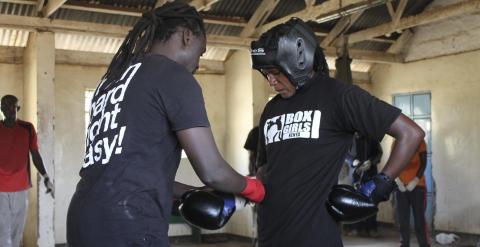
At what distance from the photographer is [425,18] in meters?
8.16

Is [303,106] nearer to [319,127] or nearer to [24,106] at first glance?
[319,127]

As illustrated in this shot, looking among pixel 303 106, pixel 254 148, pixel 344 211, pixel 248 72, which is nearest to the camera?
pixel 344 211

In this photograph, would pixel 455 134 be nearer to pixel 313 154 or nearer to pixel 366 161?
pixel 366 161

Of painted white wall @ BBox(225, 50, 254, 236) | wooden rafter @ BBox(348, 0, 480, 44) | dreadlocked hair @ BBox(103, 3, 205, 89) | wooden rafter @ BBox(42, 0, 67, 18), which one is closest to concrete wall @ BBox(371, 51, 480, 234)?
wooden rafter @ BBox(348, 0, 480, 44)

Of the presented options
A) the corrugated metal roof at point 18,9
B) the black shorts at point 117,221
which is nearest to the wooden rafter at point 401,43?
the corrugated metal roof at point 18,9

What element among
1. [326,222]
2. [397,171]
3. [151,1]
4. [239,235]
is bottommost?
[239,235]

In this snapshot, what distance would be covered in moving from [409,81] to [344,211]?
8.21 meters

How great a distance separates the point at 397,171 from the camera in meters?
2.34

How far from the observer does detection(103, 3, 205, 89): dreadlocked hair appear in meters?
2.06

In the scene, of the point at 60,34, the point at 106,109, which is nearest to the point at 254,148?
the point at 60,34

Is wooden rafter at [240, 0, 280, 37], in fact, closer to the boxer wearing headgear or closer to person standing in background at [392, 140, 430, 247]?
person standing in background at [392, 140, 430, 247]

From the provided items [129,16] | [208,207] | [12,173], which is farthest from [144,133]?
[129,16]

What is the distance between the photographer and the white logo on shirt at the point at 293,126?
2.41 meters

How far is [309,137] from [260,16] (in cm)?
620
